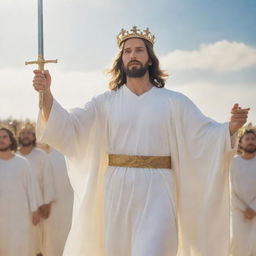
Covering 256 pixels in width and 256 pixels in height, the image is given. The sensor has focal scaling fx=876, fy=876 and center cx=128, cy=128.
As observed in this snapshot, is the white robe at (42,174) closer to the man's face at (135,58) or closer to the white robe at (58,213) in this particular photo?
the white robe at (58,213)

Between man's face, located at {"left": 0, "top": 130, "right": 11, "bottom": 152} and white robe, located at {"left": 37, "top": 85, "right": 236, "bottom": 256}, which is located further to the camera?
man's face, located at {"left": 0, "top": 130, "right": 11, "bottom": 152}

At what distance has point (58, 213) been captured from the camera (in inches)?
553

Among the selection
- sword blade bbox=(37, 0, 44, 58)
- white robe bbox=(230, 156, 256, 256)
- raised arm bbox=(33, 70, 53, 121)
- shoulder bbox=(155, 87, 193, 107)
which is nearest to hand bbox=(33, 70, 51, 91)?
raised arm bbox=(33, 70, 53, 121)

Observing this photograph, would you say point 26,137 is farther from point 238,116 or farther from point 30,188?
point 238,116

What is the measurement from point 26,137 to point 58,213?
1321 millimetres

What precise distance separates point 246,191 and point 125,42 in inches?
222

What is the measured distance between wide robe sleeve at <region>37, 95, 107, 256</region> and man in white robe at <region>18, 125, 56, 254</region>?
5.49 metres

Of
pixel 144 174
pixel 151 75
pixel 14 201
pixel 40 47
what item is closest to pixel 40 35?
pixel 40 47

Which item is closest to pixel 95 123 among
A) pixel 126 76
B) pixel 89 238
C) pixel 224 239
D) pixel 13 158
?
Answer: pixel 126 76

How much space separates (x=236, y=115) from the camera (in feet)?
25.4

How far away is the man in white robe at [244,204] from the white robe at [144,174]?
513cm

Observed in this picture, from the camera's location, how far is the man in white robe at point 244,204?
523 inches

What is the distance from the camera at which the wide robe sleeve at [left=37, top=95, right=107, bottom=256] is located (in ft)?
26.7

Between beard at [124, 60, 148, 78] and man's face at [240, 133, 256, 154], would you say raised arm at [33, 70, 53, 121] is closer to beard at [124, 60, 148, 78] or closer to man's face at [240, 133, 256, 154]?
beard at [124, 60, 148, 78]
